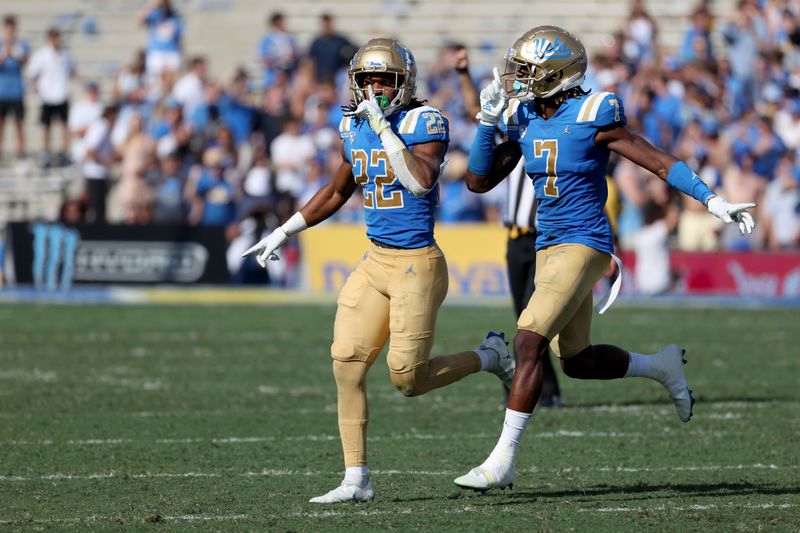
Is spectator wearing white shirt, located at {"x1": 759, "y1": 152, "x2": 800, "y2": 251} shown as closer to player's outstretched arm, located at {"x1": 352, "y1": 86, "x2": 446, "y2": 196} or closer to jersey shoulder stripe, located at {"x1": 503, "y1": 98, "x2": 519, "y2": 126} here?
jersey shoulder stripe, located at {"x1": 503, "y1": 98, "x2": 519, "y2": 126}

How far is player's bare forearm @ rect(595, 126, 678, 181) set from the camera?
5.79m

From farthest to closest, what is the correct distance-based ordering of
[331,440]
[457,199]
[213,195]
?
[213,195] → [457,199] → [331,440]

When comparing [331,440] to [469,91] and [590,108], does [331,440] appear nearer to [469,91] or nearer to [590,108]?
[469,91]

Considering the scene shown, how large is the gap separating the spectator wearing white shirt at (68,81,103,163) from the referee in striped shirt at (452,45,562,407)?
10.7 metres

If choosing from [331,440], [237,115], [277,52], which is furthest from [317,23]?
[331,440]

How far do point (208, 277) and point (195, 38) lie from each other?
7005mm

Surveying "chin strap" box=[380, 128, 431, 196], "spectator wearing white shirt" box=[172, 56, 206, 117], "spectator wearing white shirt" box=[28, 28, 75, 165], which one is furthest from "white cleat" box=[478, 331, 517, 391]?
"spectator wearing white shirt" box=[28, 28, 75, 165]

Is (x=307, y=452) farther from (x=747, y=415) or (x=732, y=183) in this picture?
Result: (x=732, y=183)

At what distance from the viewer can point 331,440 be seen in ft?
24.2

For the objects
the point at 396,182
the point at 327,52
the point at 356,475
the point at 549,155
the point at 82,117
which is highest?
the point at 327,52

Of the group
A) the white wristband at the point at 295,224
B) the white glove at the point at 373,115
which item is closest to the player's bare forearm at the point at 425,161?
the white glove at the point at 373,115

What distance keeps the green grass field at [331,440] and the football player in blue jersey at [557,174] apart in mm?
525

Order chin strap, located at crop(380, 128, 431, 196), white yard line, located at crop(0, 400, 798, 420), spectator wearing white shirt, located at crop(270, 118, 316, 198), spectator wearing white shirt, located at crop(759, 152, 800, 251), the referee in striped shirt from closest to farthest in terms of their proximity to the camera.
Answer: chin strap, located at crop(380, 128, 431, 196)
white yard line, located at crop(0, 400, 798, 420)
the referee in striped shirt
spectator wearing white shirt, located at crop(759, 152, 800, 251)
spectator wearing white shirt, located at crop(270, 118, 316, 198)

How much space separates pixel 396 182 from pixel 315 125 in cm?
1191
